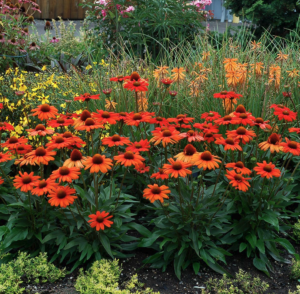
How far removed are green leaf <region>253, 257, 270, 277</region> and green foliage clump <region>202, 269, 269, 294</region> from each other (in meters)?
0.08

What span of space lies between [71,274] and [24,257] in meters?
0.31

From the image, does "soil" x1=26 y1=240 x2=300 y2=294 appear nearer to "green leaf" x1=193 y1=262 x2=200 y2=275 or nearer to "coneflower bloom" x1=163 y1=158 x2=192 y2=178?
"green leaf" x1=193 y1=262 x2=200 y2=275

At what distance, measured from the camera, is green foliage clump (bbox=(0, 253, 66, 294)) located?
2156 millimetres

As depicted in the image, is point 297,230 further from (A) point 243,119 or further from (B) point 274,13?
(B) point 274,13

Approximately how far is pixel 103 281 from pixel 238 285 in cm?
87

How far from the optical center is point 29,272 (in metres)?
2.23

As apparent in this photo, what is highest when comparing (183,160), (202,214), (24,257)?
(183,160)

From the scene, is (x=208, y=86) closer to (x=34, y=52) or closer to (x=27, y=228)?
(x=27, y=228)

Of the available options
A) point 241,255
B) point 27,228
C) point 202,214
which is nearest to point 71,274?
point 27,228

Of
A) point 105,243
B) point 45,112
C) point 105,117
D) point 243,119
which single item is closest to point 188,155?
point 243,119

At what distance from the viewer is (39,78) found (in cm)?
434

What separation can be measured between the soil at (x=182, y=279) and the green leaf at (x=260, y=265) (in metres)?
0.04

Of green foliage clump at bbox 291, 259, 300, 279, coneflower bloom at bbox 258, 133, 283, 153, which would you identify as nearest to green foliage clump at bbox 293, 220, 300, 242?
green foliage clump at bbox 291, 259, 300, 279

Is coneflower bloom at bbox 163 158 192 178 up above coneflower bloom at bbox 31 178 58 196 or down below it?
above
